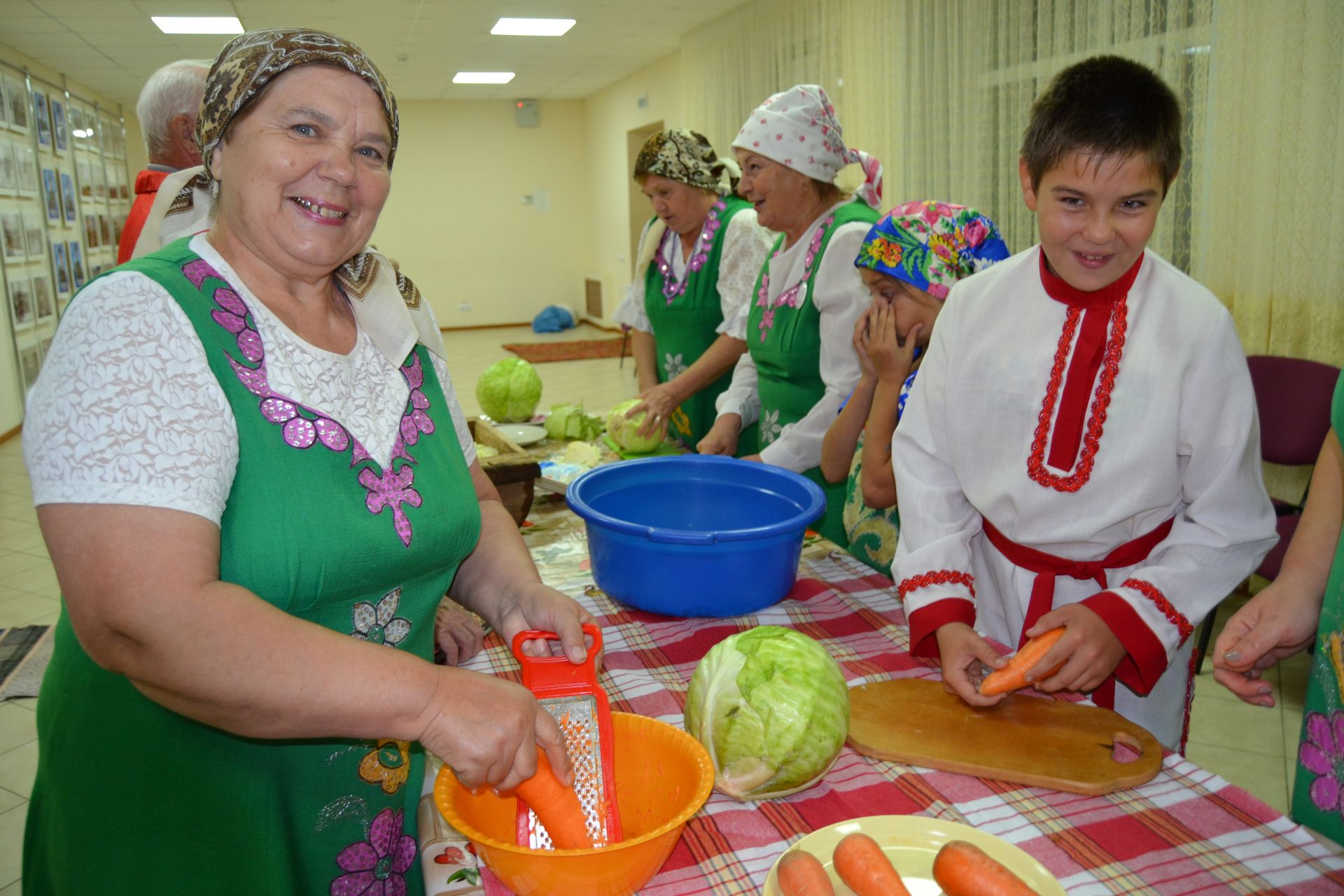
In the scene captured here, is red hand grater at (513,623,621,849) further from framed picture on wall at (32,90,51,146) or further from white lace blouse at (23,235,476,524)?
framed picture on wall at (32,90,51,146)

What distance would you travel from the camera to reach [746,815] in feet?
3.73

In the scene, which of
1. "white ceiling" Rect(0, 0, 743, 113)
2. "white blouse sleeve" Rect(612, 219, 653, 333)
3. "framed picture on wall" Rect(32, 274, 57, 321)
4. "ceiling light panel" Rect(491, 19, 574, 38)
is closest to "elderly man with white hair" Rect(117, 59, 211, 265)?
"white blouse sleeve" Rect(612, 219, 653, 333)

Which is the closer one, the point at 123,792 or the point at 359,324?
the point at 123,792

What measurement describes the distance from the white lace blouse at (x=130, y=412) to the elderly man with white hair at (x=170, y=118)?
5.35 ft

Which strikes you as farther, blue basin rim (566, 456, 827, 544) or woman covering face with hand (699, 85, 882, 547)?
woman covering face with hand (699, 85, 882, 547)

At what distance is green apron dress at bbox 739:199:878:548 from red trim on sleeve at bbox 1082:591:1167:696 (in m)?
1.07

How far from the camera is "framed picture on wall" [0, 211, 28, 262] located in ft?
24.1

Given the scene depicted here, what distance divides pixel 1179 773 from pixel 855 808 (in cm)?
43

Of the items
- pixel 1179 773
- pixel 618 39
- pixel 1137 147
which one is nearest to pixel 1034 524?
pixel 1179 773

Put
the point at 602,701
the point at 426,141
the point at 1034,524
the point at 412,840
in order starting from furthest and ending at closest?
the point at 426,141 < the point at 1034,524 < the point at 412,840 < the point at 602,701

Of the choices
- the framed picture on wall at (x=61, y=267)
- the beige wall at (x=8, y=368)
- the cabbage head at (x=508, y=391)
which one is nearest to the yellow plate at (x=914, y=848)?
the cabbage head at (x=508, y=391)

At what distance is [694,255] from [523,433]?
962mm

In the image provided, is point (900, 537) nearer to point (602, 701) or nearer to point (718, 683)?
point (718, 683)

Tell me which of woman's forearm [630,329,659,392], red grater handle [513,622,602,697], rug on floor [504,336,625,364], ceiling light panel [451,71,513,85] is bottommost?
rug on floor [504,336,625,364]
